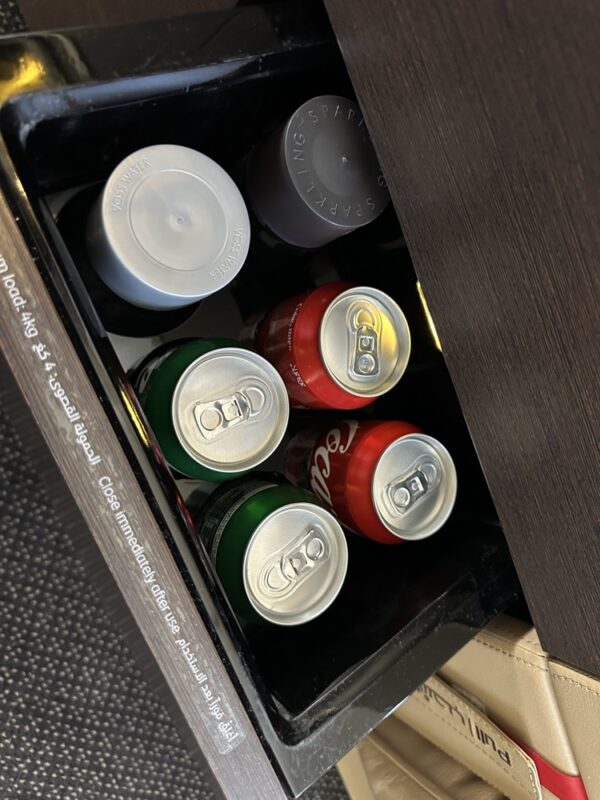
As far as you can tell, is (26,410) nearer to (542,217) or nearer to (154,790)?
(542,217)

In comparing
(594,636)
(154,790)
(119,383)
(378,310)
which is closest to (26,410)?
(119,383)

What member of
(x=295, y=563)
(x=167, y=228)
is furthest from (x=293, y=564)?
(x=167, y=228)

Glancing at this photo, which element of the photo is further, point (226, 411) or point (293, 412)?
point (293, 412)

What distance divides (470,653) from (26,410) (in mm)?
490

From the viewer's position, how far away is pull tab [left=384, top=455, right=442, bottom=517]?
2.17ft

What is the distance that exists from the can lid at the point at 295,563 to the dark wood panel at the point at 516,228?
15 cm

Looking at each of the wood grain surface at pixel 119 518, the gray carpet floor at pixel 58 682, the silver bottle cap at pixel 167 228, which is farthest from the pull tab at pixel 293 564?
the gray carpet floor at pixel 58 682

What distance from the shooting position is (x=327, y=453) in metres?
0.70

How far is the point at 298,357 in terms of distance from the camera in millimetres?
640

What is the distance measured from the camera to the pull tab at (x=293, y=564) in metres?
0.61

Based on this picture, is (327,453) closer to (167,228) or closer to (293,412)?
(293,412)

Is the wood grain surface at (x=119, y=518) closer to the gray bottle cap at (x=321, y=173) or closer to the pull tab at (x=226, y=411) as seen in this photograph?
the pull tab at (x=226, y=411)

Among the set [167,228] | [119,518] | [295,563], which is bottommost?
[295,563]

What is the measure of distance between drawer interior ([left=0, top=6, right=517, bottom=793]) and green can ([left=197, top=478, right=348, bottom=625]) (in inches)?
2.3
